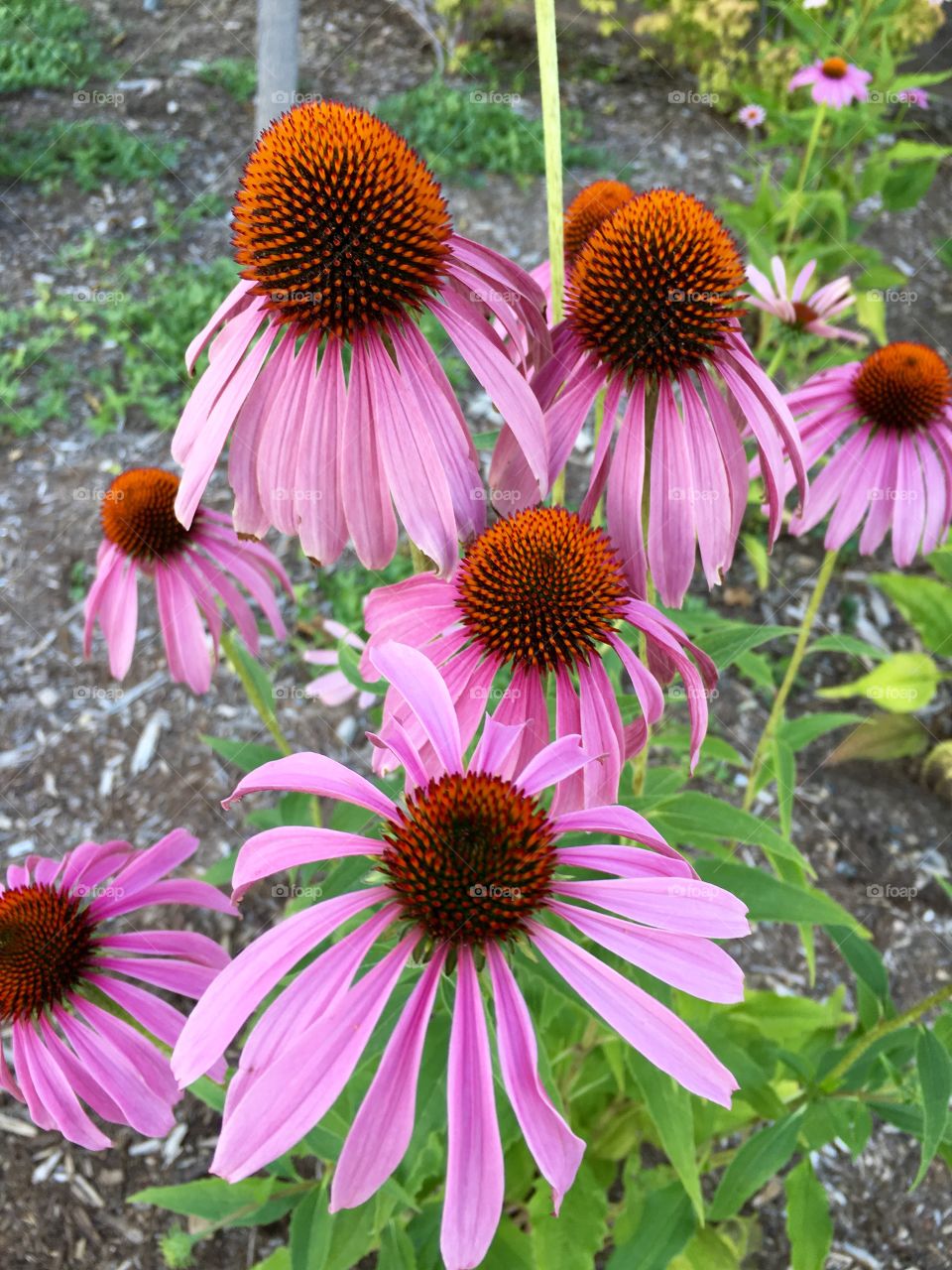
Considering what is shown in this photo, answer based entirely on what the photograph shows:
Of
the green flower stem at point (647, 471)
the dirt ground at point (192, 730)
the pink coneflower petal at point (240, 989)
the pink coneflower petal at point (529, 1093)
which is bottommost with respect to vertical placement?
the dirt ground at point (192, 730)

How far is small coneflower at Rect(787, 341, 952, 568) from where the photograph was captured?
160cm

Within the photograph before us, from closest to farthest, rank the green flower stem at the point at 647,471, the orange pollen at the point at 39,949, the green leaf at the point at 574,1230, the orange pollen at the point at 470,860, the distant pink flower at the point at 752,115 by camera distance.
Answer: the orange pollen at the point at 470,860, the green flower stem at the point at 647,471, the orange pollen at the point at 39,949, the green leaf at the point at 574,1230, the distant pink flower at the point at 752,115

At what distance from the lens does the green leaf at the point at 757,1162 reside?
140cm

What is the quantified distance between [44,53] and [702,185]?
10.7 feet

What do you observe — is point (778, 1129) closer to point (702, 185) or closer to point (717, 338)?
point (717, 338)

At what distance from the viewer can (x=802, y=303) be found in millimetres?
2367

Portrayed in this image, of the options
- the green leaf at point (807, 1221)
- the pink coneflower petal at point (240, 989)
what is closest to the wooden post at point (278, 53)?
the pink coneflower petal at point (240, 989)

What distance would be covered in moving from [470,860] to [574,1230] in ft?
2.71

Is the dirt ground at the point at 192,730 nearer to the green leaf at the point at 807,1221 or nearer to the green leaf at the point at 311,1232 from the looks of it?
the green leaf at the point at 807,1221

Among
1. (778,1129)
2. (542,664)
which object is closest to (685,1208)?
(778,1129)

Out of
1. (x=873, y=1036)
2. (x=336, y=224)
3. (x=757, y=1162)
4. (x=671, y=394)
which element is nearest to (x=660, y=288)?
(x=671, y=394)

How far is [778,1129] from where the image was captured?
4.67ft

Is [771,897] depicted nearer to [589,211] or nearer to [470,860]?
[470,860]

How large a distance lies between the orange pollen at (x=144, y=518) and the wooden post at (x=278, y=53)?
179 cm
